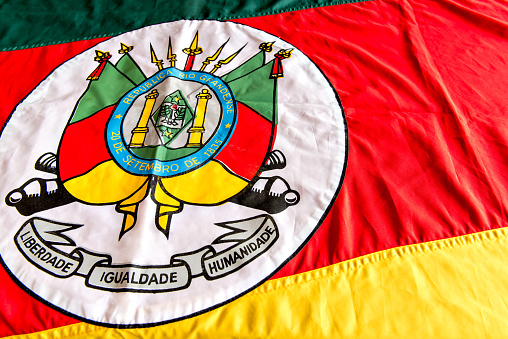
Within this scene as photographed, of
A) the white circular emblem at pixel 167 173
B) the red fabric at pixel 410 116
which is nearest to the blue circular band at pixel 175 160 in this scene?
the white circular emblem at pixel 167 173

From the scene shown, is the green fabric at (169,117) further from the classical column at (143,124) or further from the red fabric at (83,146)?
the red fabric at (83,146)

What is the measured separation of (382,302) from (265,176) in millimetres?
340

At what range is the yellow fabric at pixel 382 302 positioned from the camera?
61 cm

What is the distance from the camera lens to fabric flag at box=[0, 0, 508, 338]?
65 centimetres

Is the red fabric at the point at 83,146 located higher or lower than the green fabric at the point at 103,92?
lower

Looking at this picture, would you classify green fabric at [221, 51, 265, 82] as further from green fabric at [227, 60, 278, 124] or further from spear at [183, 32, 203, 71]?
spear at [183, 32, 203, 71]

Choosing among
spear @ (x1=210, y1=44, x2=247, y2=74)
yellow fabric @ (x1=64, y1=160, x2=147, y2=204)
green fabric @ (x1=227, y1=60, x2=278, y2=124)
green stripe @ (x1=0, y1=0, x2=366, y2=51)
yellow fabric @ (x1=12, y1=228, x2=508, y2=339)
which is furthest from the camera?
green stripe @ (x1=0, y1=0, x2=366, y2=51)

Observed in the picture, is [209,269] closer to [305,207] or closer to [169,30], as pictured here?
[305,207]

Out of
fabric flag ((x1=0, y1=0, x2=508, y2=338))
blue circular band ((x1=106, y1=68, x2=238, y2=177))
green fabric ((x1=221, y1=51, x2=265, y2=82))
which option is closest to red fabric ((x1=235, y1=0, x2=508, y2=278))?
fabric flag ((x1=0, y1=0, x2=508, y2=338))

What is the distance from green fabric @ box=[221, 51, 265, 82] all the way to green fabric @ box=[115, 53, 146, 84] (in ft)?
0.82

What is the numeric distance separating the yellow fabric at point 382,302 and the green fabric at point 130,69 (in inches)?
26.6

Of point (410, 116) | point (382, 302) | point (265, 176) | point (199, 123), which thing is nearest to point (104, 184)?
point (199, 123)

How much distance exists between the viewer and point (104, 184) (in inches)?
32.8

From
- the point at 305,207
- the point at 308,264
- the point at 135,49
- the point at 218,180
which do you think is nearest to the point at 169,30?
the point at 135,49
